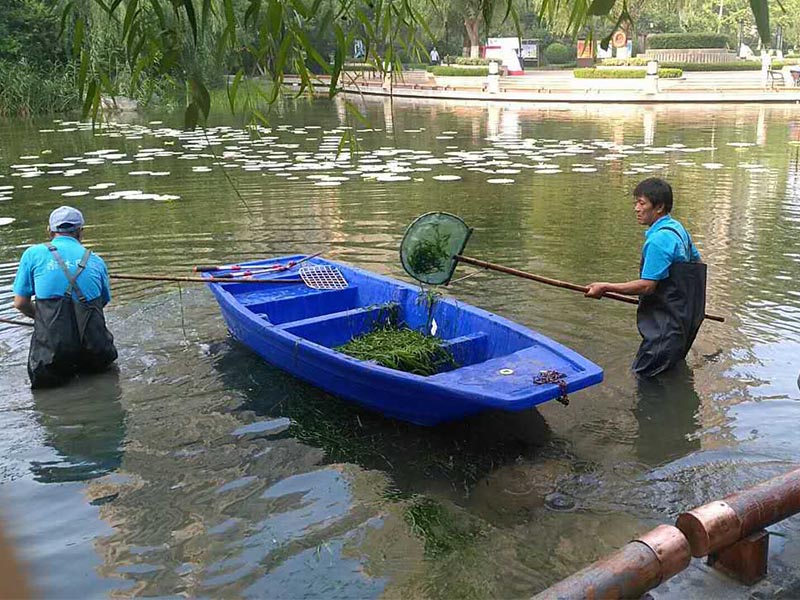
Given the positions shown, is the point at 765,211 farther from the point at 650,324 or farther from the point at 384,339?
the point at 384,339

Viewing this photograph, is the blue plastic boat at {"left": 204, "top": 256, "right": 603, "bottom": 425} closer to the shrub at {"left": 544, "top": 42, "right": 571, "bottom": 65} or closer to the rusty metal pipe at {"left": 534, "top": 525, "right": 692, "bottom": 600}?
the rusty metal pipe at {"left": 534, "top": 525, "right": 692, "bottom": 600}

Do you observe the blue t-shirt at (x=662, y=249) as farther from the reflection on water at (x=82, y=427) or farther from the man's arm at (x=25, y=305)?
the man's arm at (x=25, y=305)

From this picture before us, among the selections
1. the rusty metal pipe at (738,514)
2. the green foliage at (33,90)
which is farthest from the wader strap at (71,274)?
the green foliage at (33,90)

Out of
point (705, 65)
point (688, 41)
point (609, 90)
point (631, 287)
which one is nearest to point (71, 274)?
point (631, 287)

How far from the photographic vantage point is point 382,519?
13.9 feet

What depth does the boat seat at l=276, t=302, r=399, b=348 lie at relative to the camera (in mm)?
5863

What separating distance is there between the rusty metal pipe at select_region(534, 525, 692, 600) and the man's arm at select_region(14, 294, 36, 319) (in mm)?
4452

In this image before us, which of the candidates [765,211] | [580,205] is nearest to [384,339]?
[580,205]

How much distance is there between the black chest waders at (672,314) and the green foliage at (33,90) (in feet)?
76.5

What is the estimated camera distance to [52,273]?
5.57 m

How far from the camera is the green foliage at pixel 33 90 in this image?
25453 mm

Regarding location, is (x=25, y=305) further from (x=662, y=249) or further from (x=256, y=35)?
(x=662, y=249)

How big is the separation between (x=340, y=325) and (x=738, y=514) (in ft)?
11.5

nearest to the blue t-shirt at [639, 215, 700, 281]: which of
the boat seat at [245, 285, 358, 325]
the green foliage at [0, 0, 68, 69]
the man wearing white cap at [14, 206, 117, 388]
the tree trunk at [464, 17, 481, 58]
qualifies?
the boat seat at [245, 285, 358, 325]
